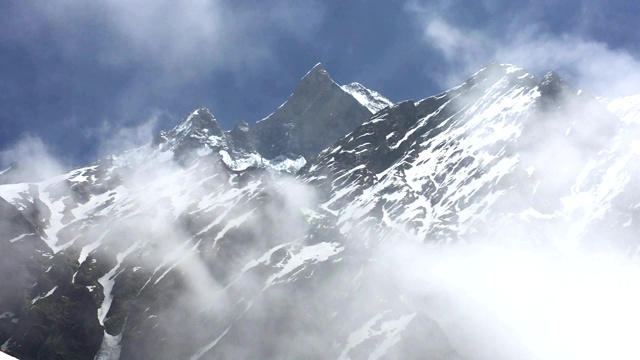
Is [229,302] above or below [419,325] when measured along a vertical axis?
above

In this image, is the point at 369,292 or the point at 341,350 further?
the point at 369,292

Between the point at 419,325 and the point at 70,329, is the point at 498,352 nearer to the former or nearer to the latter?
the point at 419,325

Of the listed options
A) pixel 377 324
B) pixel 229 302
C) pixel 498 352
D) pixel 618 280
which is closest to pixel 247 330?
pixel 229 302

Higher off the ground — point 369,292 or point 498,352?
point 369,292

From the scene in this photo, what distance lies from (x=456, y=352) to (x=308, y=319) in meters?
36.9

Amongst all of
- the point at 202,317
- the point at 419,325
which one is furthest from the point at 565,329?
the point at 202,317

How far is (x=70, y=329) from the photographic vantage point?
191 m

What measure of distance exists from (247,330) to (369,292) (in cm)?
3259

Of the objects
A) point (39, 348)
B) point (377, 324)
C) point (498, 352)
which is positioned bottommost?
point (498, 352)

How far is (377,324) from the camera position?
183 m

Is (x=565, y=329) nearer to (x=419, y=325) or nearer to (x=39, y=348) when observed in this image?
(x=419, y=325)

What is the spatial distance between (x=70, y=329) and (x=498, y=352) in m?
105

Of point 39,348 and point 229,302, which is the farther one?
point 229,302

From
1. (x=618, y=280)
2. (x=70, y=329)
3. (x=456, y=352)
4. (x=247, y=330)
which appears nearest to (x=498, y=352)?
(x=456, y=352)
